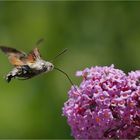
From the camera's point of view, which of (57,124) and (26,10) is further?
(26,10)

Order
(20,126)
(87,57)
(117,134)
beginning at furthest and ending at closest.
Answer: (87,57), (20,126), (117,134)

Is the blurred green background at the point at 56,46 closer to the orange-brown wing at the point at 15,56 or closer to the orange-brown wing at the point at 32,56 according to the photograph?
the orange-brown wing at the point at 15,56

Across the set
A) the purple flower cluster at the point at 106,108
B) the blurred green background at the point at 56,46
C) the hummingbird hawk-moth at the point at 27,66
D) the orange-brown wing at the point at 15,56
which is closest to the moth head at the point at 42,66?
the hummingbird hawk-moth at the point at 27,66

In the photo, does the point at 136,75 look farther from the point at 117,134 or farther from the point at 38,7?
the point at 38,7

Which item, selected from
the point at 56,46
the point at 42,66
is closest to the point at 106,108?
the point at 42,66

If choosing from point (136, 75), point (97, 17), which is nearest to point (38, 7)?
point (97, 17)

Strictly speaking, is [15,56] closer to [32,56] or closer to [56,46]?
[32,56]

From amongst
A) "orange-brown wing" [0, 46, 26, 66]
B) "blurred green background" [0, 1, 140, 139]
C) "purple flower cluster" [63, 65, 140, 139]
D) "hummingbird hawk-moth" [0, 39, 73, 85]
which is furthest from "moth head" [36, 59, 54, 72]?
"blurred green background" [0, 1, 140, 139]
